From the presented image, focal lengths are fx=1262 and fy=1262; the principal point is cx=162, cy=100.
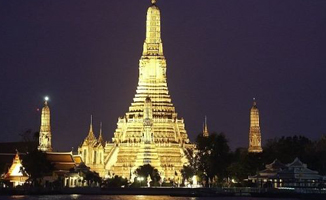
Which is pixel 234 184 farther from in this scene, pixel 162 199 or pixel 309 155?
pixel 162 199

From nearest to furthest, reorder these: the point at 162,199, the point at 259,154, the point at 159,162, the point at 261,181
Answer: the point at 162,199 → the point at 261,181 → the point at 259,154 → the point at 159,162

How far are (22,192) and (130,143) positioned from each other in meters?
22.5

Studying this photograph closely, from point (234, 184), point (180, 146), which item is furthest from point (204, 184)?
point (180, 146)

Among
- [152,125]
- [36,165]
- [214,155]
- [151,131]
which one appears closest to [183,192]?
[214,155]

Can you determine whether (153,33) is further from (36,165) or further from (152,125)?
(36,165)

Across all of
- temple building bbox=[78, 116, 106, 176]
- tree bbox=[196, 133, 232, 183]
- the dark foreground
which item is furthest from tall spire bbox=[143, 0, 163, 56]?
the dark foreground

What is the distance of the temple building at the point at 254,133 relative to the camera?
456 ft

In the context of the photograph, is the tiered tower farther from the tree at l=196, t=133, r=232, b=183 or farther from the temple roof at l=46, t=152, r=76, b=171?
the tree at l=196, t=133, r=232, b=183

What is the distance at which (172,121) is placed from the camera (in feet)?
472

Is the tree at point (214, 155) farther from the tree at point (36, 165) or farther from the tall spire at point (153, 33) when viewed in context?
the tall spire at point (153, 33)

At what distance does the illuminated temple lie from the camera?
141500 mm

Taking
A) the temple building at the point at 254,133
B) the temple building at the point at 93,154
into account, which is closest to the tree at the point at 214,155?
the temple building at the point at 254,133

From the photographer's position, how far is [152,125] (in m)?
140

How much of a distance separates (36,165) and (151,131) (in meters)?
16.6
